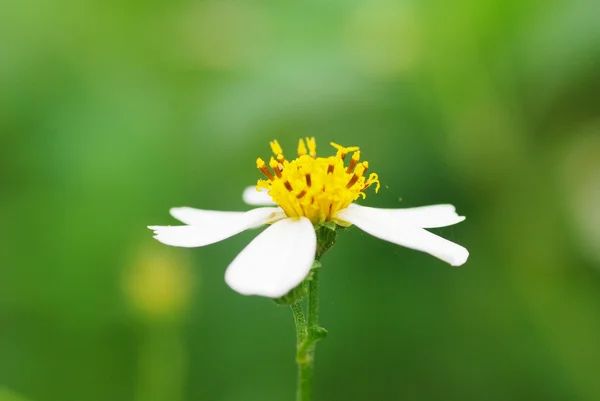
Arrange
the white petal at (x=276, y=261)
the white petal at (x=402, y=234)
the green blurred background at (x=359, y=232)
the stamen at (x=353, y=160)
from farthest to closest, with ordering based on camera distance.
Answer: the green blurred background at (x=359, y=232)
the stamen at (x=353, y=160)
the white petal at (x=402, y=234)
the white petal at (x=276, y=261)

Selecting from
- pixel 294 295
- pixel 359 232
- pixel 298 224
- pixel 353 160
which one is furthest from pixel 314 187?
pixel 359 232

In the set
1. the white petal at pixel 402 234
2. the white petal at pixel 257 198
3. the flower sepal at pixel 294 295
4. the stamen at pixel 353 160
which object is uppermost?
the stamen at pixel 353 160

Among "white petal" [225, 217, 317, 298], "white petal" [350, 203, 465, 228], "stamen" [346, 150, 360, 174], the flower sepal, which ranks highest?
"stamen" [346, 150, 360, 174]

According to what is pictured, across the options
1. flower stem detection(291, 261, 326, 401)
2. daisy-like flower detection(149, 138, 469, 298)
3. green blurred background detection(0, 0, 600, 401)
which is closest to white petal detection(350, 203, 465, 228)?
daisy-like flower detection(149, 138, 469, 298)

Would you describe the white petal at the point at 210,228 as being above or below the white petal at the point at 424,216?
below

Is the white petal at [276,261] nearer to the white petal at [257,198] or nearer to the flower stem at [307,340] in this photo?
the flower stem at [307,340]

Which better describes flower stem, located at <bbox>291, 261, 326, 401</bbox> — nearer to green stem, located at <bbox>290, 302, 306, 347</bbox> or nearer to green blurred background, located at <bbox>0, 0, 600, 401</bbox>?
green stem, located at <bbox>290, 302, 306, 347</bbox>

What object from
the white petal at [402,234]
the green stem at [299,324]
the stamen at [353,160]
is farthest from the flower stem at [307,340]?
the stamen at [353,160]

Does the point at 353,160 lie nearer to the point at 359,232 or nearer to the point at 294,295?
the point at 294,295
